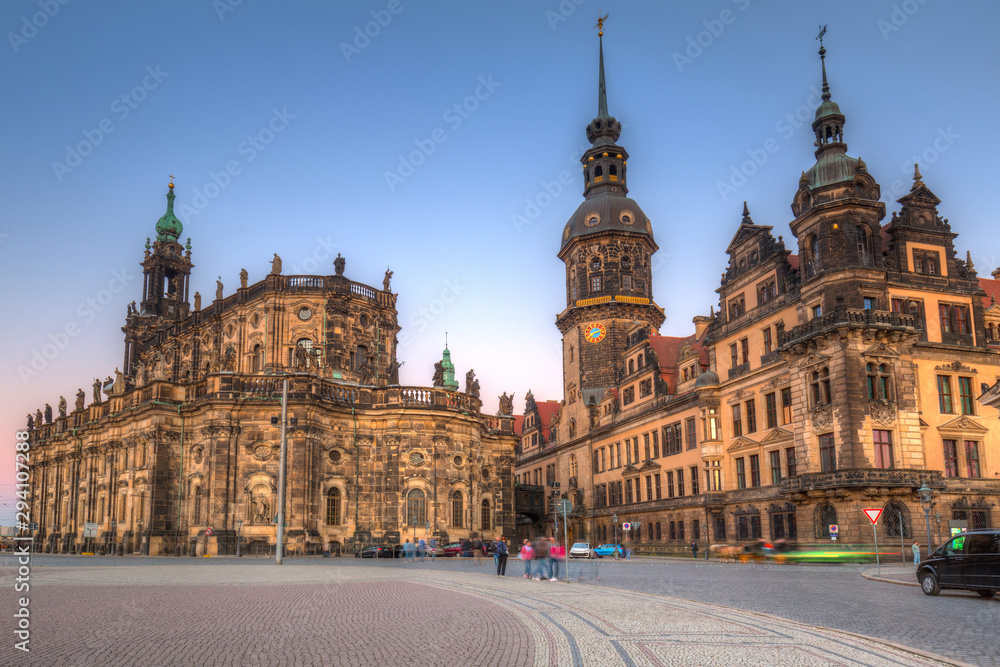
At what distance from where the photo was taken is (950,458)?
44.7 metres

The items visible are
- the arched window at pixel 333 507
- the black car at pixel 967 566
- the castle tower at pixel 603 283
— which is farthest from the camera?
the castle tower at pixel 603 283

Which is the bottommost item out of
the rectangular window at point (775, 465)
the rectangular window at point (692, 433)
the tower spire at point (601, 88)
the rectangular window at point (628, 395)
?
the rectangular window at point (775, 465)

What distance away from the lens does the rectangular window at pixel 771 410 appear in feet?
162

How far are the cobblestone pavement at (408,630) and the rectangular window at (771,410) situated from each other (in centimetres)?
3105

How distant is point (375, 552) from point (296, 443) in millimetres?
8095

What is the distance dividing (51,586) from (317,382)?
32938 mm

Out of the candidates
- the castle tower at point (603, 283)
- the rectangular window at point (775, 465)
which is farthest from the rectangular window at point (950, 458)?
the castle tower at point (603, 283)

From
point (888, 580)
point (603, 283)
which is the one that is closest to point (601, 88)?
point (603, 283)

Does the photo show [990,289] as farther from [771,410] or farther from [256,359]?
[256,359]

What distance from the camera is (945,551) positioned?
1983 cm

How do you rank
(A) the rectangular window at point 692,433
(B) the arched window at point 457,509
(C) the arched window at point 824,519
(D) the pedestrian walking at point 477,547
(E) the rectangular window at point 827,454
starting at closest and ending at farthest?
1. (C) the arched window at point 824,519
2. (E) the rectangular window at point 827,454
3. (D) the pedestrian walking at point 477,547
4. (B) the arched window at point 457,509
5. (A) the rectangular window at point 692,433

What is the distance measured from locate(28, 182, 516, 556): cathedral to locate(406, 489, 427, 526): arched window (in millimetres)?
80

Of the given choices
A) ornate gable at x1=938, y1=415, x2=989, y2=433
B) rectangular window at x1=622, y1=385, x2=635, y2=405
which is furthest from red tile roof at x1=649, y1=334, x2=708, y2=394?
ornate gable at x1=938, y1=415, x2=989, y2=433

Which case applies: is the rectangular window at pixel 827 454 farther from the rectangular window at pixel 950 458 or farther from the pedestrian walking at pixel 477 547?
the pedestrian walking at pixel 477 547
